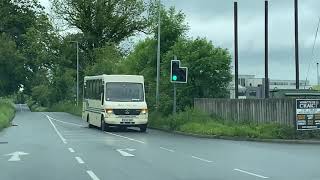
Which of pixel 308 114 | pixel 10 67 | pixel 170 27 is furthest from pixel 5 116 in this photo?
pixel 10 67

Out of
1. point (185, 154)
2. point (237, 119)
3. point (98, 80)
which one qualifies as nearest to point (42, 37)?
point (98, 80)

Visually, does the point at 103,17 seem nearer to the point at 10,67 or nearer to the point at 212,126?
the point at 10,67

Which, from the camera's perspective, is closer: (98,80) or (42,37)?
(98,80)

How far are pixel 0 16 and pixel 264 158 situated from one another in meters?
65.8

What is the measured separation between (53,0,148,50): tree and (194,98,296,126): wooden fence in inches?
1324

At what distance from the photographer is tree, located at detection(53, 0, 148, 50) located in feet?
225

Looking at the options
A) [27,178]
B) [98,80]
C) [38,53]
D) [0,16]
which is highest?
[0,16]

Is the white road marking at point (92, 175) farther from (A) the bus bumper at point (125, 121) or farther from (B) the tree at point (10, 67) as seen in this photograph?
(B) the tree at point (10, 67)

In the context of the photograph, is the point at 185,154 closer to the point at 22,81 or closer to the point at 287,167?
the point at 287,167

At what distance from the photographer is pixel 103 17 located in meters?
68.1

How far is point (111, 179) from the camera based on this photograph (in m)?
13.3

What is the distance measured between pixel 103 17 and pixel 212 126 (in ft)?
127

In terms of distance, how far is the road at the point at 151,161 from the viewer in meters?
14.2

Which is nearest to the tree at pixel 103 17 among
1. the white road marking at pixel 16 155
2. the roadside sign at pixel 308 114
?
the roadside sign at pixel 308 114
